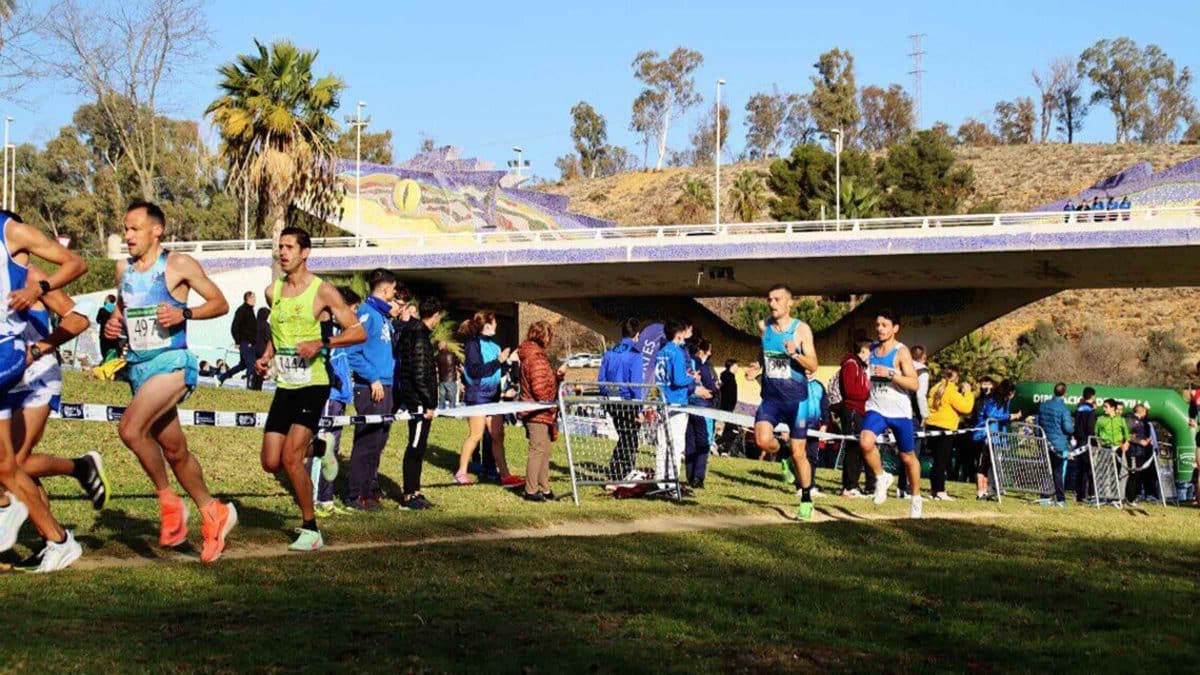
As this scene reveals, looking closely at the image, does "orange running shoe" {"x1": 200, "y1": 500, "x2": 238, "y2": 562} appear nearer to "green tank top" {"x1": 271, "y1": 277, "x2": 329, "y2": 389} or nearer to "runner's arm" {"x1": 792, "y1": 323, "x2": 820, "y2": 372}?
"green tank top" {"x1": 271, "y1": 277, "x2": 329, "y2": 389}

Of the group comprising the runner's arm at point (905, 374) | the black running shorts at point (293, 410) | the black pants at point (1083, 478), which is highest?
the runner's arm at point (905, 374)

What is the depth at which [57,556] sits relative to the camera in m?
8.91

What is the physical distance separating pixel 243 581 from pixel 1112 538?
758 centimetres

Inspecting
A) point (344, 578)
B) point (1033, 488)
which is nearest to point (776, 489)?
point (1033, 488)

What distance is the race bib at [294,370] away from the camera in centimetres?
999

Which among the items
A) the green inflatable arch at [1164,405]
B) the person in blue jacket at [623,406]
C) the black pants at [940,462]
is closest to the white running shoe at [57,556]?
the person in blue jacket at [623,406]

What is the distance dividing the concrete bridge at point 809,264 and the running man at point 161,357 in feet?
119

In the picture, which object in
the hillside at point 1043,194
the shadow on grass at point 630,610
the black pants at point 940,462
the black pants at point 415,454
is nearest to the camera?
the shadow on grass at point 630,610

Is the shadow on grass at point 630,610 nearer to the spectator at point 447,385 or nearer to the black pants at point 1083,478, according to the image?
the black pants at point 1083,478

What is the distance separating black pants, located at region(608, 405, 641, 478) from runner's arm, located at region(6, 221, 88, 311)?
8.22 m

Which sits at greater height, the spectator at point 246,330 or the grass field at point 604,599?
the spectator at point 246,330

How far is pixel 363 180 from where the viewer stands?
203 ft

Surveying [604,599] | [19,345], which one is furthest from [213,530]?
[604,599]

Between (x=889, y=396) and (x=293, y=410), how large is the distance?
757 cm
